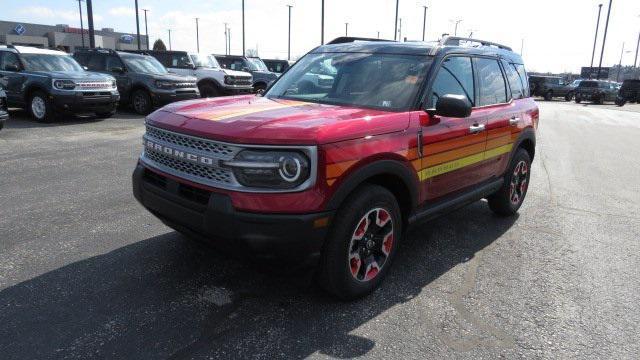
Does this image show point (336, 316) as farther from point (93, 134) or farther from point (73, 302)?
point (93, 134)

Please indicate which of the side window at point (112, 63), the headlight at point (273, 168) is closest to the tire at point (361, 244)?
the headlight at point (273, 168)

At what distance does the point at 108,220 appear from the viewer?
16.1ft

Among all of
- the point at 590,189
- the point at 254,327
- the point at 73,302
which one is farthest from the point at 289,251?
the point at 590,189

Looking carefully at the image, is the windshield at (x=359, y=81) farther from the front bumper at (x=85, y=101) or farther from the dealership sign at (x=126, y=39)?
the dealership sign at (x=126, y=39)

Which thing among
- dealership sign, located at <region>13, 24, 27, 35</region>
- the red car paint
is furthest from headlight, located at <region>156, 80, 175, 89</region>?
dealership sign, located at <region>13, 24, 27, 35</region>

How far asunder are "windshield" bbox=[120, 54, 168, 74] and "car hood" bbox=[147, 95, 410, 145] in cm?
1210

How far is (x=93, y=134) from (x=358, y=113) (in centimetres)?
879

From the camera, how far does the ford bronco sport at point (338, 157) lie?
9.50 feet

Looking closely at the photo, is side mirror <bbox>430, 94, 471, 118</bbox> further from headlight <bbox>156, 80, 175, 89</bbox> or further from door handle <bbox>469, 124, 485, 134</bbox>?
headlight <bbox>156, 80, 175, 89</bbox>

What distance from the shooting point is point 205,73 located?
59.5 ft

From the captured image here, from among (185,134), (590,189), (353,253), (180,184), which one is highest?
(185,134)

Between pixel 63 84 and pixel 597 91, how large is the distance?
34393 mm

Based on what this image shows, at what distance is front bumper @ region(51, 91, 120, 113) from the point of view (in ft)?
38.3

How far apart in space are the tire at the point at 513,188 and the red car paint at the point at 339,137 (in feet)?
2.35
